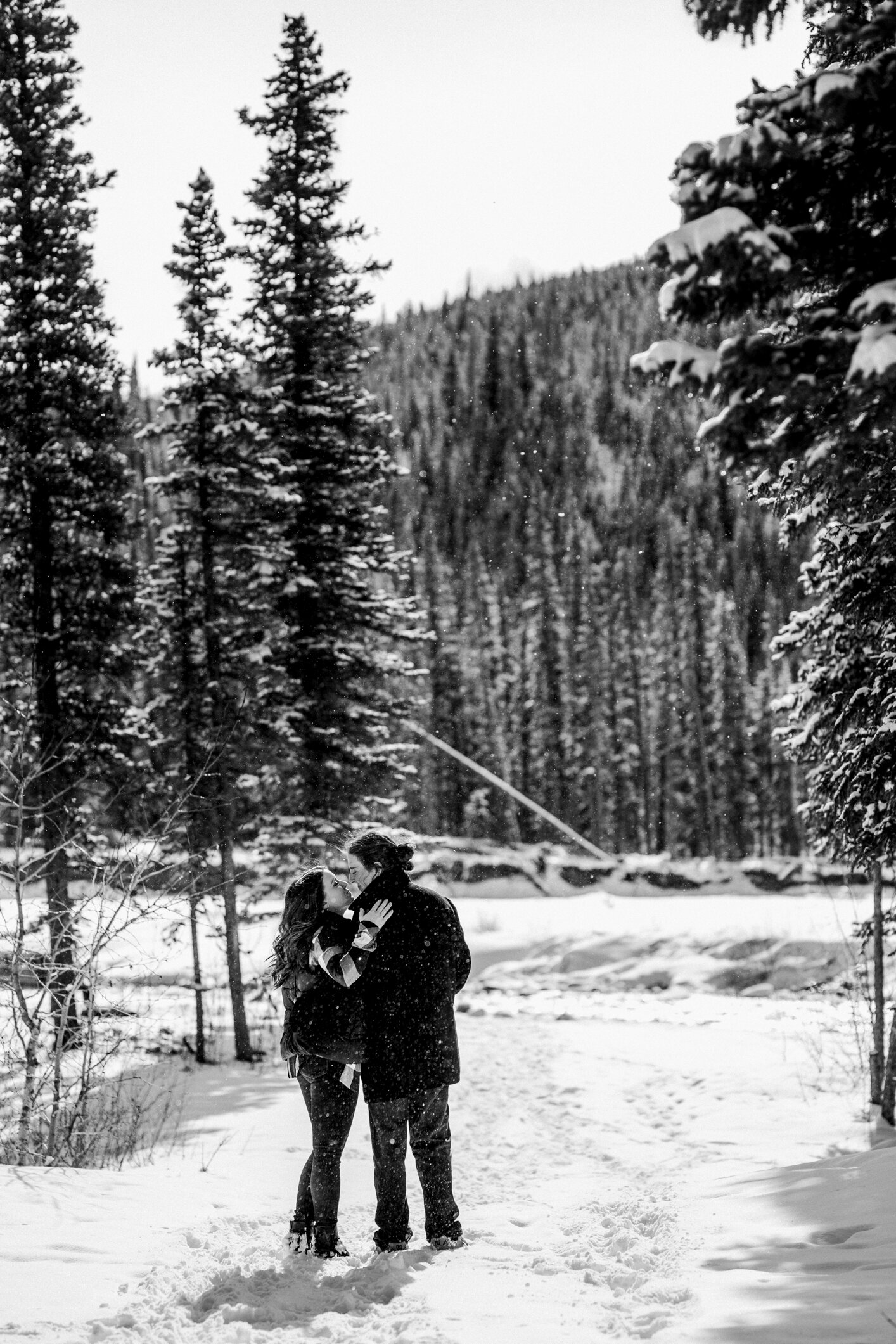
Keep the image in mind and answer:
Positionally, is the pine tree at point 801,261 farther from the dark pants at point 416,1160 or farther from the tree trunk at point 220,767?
the tree trunk at point 220,767

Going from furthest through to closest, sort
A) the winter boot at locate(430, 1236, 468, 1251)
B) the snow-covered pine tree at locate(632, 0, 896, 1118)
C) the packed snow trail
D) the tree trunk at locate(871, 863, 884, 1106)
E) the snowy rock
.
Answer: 1. the snowy rock
2. the tree trunk at locate(871, 863, 884, 1106)
3. the winter boot at locate(430, 1236, 468, 1251)
4. the packed snow trail
5. the snow-covered pine tree at locate(632, 0, 896, 1118)

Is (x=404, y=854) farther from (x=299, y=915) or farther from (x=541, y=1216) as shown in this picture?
(x=541, y=1216)

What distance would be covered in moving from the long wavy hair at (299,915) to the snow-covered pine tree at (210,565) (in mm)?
10372

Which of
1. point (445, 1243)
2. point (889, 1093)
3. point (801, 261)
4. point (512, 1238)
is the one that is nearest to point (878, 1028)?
point (889, 1093)

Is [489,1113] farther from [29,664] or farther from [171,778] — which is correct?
[29,664]

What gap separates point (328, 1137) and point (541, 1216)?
220cm

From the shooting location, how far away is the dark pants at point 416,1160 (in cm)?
537

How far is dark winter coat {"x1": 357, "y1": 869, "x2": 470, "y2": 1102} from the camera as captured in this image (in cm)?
540

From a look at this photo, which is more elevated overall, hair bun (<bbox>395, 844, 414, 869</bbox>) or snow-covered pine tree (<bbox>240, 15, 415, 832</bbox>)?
snow-covered pine tree (<bbox>240, 15, 415, 832</bbox>)

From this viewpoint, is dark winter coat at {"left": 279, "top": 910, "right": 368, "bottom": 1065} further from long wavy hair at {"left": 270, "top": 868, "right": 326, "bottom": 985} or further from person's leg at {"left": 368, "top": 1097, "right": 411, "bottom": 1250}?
person's leg at {"left": 368, "top": 1097, "right": 411, "bottom": 1250}

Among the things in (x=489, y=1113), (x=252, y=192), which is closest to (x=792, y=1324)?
(x=489, y=1113)

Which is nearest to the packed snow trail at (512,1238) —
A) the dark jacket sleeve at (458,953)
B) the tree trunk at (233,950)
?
the dark jacket sleeve at (458,953)

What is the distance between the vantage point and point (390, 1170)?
17.7ft

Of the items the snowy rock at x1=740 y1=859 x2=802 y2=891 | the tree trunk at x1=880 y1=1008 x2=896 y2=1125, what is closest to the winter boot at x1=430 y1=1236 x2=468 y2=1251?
the tree trunk at x1=880 y1=1008 x2=896 y2=1125
